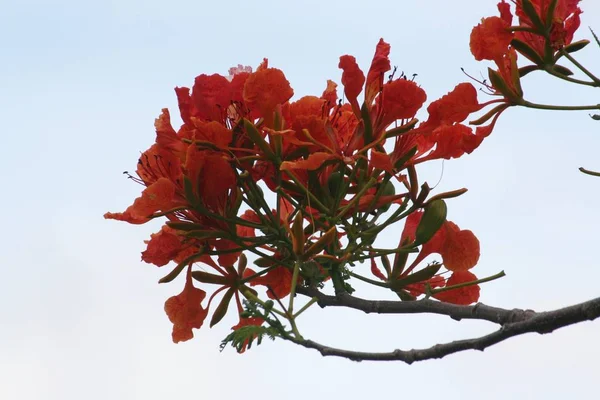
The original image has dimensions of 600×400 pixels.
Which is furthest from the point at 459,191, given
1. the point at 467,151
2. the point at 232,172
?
the point at 232,172

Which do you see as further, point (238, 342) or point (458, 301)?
point (458, 301)

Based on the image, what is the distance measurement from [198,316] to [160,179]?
1.82ft

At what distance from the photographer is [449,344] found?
5.82ft

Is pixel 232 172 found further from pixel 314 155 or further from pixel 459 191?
pixel 459 191

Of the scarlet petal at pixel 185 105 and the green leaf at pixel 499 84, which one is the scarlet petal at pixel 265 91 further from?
the green leaf at pixel 499 84

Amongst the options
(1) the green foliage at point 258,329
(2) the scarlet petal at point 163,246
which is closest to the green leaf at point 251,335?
(1) the green foliage at point 258,329

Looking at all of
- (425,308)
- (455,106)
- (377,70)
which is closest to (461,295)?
(425,308)

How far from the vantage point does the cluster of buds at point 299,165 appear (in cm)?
222

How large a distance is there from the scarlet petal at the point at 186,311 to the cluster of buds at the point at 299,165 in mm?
173

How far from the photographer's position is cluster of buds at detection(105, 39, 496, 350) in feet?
7.29

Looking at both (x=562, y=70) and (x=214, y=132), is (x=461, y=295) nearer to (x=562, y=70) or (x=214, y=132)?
(x=562, y=70)

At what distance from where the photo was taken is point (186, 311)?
8.55 feet

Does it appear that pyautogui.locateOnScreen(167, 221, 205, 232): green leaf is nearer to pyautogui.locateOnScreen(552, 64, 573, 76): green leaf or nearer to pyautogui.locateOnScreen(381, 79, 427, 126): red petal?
pyautogui.locateOnScreen(381, 79, 427, 126): red petal

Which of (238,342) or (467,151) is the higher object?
(467,151)
